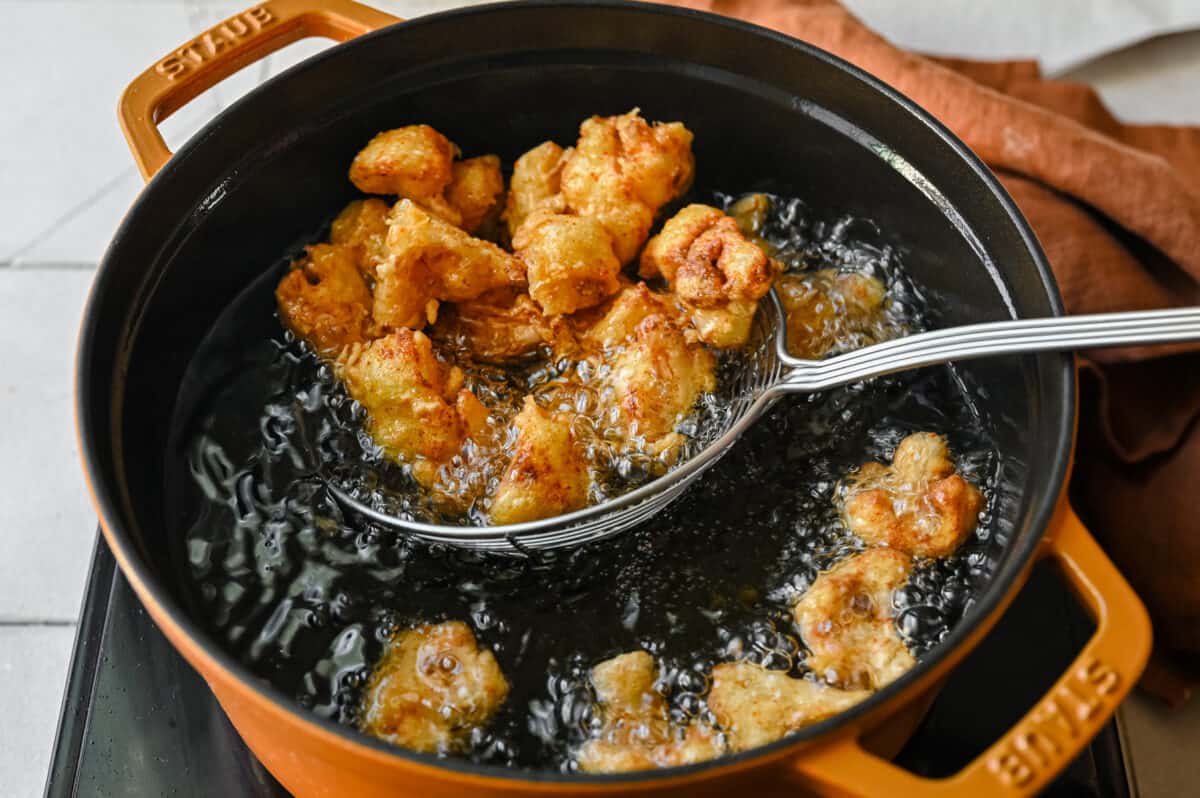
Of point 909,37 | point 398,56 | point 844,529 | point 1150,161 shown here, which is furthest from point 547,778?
point 909,37

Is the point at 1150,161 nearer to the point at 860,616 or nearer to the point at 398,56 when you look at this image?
the point at 860,616

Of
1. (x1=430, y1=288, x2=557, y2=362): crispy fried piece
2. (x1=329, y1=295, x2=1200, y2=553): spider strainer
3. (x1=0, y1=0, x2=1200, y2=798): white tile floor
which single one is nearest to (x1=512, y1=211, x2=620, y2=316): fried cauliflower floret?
(x1=430, y1=288, x2=557, y2=362): crispy fried piece

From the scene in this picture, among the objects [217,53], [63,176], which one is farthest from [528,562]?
[63,176]

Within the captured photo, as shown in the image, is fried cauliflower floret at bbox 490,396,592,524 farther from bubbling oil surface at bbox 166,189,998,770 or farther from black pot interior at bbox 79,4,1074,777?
black pot interior at bbox 79,4,1074,777

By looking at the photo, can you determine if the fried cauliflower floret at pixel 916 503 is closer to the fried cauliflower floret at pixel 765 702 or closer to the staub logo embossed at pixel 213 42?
the fried cauliflower floret at pixel 765 702

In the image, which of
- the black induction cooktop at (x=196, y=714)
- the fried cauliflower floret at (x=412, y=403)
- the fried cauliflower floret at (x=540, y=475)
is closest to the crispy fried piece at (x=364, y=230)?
the fried cauliflower floret at (x=412, y=403)

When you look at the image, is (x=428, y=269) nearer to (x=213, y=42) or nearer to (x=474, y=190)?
(x=474, y=190)
